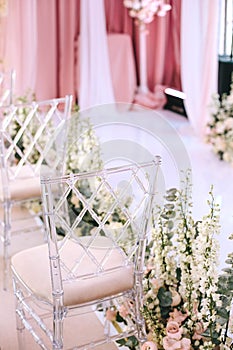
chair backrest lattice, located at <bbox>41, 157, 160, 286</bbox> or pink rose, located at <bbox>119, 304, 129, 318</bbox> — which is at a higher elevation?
chair backrest lattice, located at <bbox>41, 157, 160, 286</bbox>

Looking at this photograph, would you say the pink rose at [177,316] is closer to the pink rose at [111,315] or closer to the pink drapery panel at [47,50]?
the pink rose at [111,315]

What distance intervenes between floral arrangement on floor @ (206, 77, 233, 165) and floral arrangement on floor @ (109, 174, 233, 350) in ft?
8.44

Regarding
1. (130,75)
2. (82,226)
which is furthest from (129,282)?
(130,75)

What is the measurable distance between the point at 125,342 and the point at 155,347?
1.01ft

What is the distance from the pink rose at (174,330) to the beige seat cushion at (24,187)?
1.31 m

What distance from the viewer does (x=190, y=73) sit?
5.92 m

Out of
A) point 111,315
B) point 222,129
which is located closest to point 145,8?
point 222,129

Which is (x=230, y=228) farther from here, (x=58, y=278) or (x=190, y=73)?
(x=190, y=73)

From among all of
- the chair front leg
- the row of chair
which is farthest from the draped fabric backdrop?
the row of chair

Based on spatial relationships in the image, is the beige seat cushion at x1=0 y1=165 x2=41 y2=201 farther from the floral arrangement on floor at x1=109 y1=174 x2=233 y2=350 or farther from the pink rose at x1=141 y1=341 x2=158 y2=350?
the pink rose at x1=141 y1=341 x2=158 y2=350

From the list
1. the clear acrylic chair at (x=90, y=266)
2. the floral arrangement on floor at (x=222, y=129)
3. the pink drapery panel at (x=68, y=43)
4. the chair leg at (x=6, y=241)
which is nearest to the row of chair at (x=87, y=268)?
the clear acrylic chair at (x=90, y=266)

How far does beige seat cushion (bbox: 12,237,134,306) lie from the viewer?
2301 millimetres

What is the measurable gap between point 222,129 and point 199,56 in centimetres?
102

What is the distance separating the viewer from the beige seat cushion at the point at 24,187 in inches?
131
